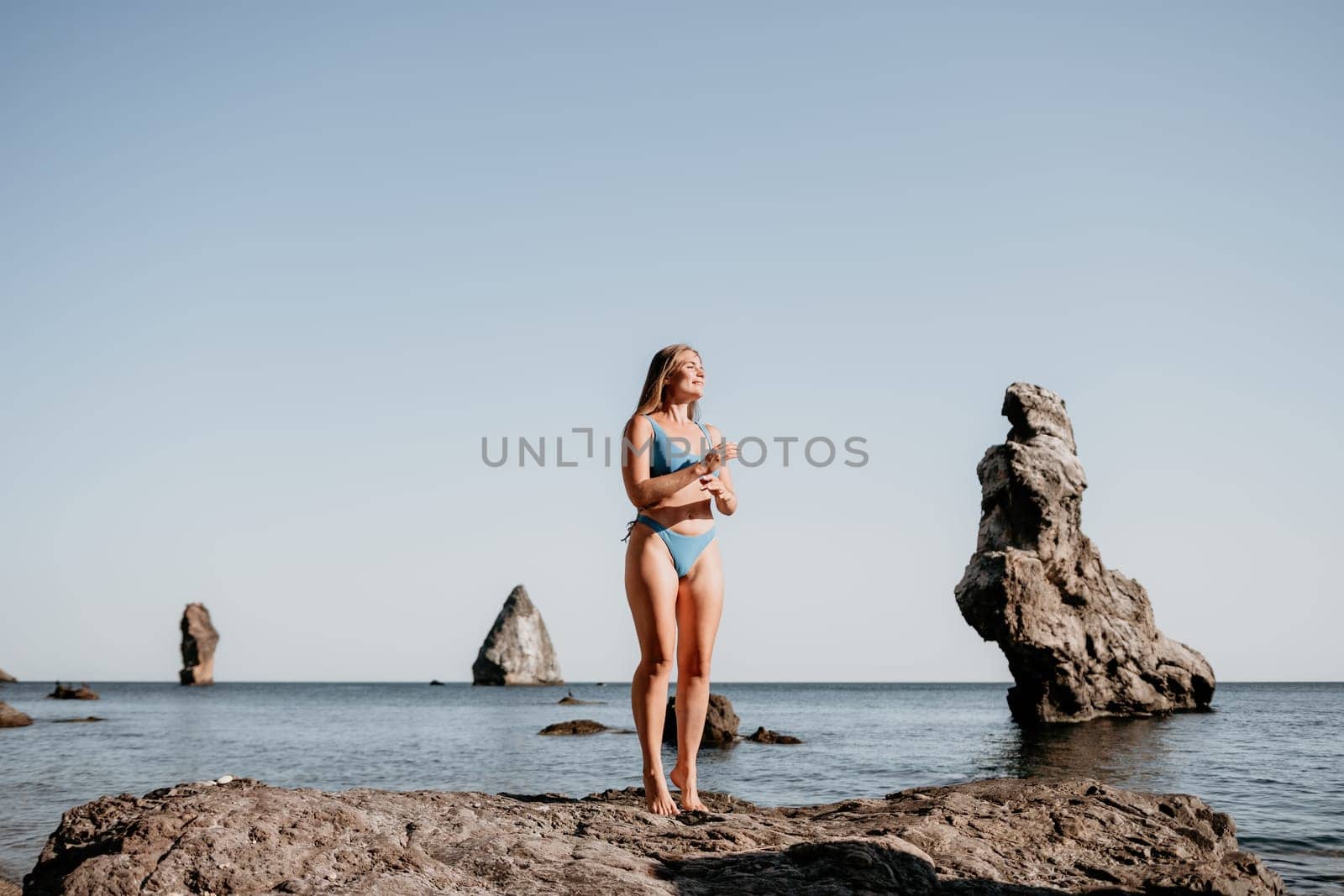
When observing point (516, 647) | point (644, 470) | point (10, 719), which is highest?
point (644, 470)

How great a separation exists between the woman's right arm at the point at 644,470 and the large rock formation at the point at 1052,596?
2580cm

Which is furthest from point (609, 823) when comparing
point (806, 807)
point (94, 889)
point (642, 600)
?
point (94, 889)

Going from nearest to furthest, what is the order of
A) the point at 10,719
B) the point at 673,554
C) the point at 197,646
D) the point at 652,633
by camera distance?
the point at 652,633 → the point at 673,554 → the point at 10,719 → the point at 197,646

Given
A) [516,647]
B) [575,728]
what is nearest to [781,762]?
[575,728]

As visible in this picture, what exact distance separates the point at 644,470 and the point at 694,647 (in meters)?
1.04

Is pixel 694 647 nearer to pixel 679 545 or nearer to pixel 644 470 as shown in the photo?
pixel 679 545

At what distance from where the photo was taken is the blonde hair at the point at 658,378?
5598mm

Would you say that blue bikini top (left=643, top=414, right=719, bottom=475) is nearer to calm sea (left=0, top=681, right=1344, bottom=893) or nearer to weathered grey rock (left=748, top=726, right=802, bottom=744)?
calm sea (left=0, top=681, right=1344, bottom=893)

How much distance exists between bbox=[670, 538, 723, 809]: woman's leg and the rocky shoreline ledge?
35cm

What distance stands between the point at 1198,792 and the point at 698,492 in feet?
36.9

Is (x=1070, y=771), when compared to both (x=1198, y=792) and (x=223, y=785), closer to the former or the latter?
(x=1198, y=792)

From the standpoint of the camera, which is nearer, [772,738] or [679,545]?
[679,545]

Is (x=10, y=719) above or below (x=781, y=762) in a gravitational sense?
below

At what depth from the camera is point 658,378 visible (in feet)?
18.4
